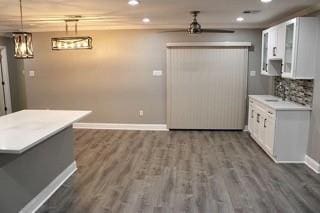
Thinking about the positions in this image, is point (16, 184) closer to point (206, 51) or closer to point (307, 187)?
point (307, 187)

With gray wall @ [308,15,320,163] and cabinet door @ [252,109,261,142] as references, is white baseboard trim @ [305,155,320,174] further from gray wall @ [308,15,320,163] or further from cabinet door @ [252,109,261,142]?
cabinet door @ [252,109,261,142]

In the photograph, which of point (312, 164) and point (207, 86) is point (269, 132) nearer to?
point (312, 164)

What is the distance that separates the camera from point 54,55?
680 centimetres

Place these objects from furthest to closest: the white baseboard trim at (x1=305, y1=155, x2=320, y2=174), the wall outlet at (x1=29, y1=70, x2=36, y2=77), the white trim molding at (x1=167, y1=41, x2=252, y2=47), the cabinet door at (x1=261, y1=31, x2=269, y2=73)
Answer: the wall outlet at (x1=29, y1=70, x2=36, y2=77)
the white trim molding at (x1=167, y1=41, x2=252, y2=47)
the cabinet door at (x1=261, y1=31, x2=269, y2=73)
the white baseboard trim at (x1=305, y1=155, x2=320, y2=174)

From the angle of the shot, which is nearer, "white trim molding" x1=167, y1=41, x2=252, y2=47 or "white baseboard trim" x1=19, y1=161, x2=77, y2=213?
"white baseboard trim" x1=19, y1=161, x2=77, y2=213

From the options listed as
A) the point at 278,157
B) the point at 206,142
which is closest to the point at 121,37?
the point at 206,142

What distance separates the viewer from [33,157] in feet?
10.2

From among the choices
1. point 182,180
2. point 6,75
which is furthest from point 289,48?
point 6,75

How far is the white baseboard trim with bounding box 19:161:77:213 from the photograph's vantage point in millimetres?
3023

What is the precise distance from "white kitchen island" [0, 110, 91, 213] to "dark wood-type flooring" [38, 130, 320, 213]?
0.19m

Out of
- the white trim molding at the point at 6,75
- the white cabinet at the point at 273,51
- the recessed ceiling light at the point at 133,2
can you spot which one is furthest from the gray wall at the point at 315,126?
the white trim molding at the point at 6,75

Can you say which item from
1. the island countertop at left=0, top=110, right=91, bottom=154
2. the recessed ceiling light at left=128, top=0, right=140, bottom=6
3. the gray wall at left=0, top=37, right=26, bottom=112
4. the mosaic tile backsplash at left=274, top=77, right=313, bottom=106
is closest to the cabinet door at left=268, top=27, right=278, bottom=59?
the mosaic tile backsplash at left=274, top=77, right=313, bottom=106

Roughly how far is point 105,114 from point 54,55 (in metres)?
1.92

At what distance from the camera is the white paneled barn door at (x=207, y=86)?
249 inches
